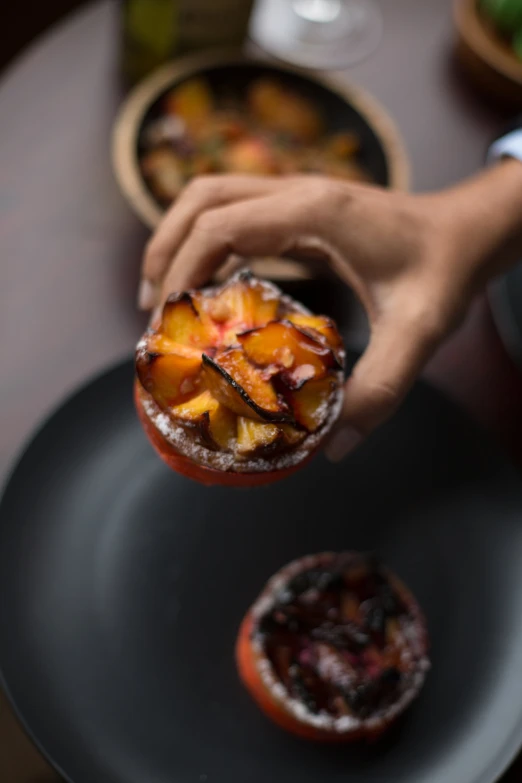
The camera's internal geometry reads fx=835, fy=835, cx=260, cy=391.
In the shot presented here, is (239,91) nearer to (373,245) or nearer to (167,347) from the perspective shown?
(373,245)

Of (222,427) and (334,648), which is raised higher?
(222,427)

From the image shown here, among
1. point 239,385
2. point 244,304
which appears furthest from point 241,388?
point 244,304

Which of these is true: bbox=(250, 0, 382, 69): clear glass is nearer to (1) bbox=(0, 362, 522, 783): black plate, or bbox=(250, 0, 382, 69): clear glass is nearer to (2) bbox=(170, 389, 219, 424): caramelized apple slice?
(1) bbox=(0, 362, 522, 783): black plate

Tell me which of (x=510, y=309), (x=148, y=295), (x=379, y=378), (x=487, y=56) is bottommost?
(x=510, y=309)

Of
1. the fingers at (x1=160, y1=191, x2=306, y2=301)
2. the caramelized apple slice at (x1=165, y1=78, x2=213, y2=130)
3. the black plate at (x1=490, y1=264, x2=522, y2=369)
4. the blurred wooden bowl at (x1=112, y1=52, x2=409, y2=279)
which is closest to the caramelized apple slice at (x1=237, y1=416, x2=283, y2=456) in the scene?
the fingers at (x1=160, y1=191, x2=306, y2=301)

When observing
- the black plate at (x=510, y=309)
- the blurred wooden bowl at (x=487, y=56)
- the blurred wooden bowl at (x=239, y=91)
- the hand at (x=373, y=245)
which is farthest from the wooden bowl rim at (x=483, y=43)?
the hand at (x=373, y=245)

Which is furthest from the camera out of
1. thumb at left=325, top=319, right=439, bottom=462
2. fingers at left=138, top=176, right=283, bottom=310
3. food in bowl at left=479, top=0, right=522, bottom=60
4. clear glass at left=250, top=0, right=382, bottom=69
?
clear glass at left=250, top=0, right=382, bottom=69

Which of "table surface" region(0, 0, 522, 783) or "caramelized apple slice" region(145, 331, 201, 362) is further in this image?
"table surface" region(0, 0, 522, 783)
